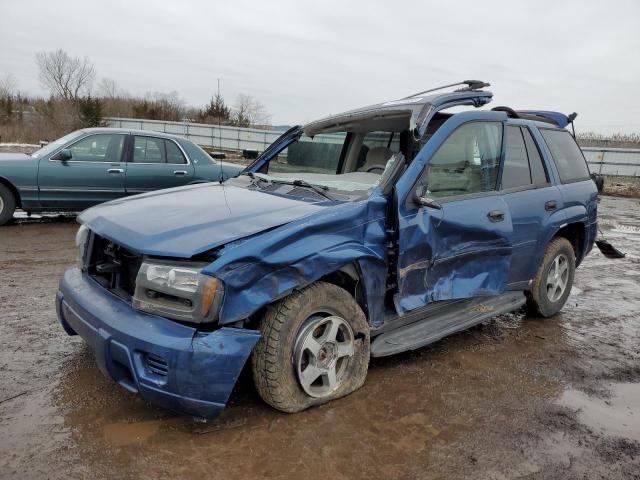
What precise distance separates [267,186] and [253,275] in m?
1.36

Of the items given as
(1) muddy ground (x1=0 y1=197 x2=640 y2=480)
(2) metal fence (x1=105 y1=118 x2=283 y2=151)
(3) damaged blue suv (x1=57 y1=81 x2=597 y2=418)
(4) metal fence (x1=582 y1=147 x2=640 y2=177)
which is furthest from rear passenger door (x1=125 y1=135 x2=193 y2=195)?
(4) metal fence (x1=582 y1=147 x2=640 y2=177)

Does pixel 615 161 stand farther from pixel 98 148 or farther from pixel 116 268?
pixel 116 268

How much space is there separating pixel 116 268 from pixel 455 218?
7.19ft

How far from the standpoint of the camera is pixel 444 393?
10.6ft

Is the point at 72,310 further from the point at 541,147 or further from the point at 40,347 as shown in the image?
the point at 541,147

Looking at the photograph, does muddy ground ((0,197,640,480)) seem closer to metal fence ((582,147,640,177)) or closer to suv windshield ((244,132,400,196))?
suv windshield ((244,132,400,196))

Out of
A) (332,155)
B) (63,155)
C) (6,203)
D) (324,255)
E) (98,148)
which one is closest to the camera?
(324,255)

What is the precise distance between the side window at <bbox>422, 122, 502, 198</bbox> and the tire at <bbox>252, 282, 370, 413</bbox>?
100 centimetres

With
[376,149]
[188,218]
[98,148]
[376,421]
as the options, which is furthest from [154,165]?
[376,421]

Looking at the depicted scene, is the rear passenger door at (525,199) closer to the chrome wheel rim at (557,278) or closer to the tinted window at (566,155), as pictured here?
the tinted window at (566,155)

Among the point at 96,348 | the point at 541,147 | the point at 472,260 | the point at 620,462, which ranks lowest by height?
the point at 620,462

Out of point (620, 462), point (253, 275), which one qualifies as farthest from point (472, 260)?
point (253, 275)

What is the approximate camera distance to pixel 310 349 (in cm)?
279

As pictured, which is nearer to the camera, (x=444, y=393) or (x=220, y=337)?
(x=220, y=337)
